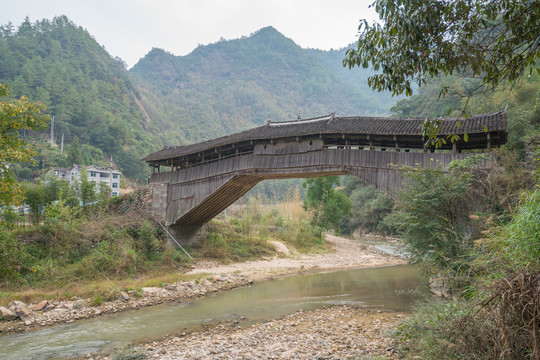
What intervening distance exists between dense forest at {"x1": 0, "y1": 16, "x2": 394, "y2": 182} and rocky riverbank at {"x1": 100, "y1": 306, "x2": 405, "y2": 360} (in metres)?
36.1

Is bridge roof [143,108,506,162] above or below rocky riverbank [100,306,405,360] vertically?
above

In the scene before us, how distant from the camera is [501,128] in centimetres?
976

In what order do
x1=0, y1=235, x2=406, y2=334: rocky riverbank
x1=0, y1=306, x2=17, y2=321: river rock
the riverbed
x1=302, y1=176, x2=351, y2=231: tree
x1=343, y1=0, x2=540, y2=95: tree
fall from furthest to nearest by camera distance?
x1=302, y1=176, x2=351, y2=231: tree → x1=0, y1=235, x2=406, y2=334: rocky riverbank → x1=0, y1=306, x2=17, y2=321: river rock → the riverbed → x1=343, y1=0, x2=540, y2=95: tree

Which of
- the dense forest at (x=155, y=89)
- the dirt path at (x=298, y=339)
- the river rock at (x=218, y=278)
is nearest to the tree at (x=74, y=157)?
the dense forest at (x=155, y=89)

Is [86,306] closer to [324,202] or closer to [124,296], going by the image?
[124,296]

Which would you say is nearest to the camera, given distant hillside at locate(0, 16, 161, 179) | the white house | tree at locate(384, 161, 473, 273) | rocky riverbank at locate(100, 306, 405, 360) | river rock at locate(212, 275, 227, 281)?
rocky riverbank at locate(100, 306, 405, 360)

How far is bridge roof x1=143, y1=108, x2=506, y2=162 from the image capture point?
407 inches

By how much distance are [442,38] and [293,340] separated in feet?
18.8

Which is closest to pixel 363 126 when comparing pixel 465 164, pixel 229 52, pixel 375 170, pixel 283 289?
pixel 375 170

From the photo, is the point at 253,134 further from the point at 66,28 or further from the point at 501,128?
the point at 66,28

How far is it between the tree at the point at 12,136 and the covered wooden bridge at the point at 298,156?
7812 mm

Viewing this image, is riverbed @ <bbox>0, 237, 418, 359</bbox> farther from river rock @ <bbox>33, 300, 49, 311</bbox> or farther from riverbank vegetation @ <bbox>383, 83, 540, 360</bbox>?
riverbank vegetation @ <bbox>383, 83, 540, 360</bbox>

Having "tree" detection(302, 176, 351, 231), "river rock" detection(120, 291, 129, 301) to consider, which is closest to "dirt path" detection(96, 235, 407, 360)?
"river rock" detection(120, 291, 129, 301)

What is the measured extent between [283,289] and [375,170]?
215 inches
